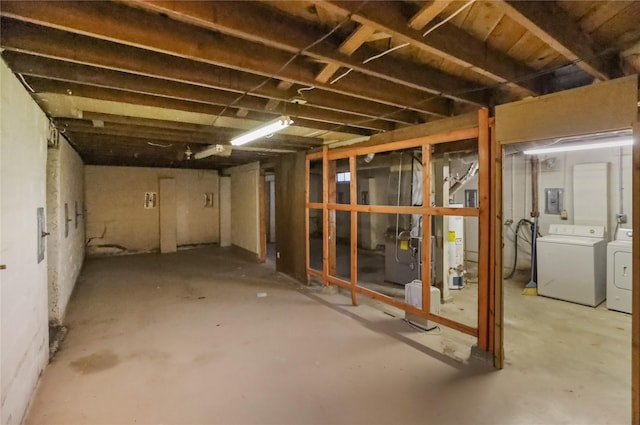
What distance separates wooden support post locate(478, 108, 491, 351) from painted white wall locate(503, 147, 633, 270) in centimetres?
226

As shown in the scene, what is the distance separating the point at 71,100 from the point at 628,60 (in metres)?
4.03

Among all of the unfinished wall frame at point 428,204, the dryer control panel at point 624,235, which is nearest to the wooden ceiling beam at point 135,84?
the unfinished wall frame at point 428,204

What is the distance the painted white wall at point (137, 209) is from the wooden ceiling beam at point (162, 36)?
280 inches

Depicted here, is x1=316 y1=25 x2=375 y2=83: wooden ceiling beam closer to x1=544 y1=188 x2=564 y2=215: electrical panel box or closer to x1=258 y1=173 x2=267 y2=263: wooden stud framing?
x1=544 y1=188 x2=564 y2=215: electrical panel box

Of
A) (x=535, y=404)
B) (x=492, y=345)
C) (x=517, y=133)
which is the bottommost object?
(x=535, y=404)

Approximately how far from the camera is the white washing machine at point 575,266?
4023 millimetres

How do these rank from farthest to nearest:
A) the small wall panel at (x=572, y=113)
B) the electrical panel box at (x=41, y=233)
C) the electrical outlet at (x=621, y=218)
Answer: the electrical outlet at (x=621, y=218) → the electrical panel box at (x=41, y=233) → the small wall panel at (x=572, y=113)

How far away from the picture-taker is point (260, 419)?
2.03m

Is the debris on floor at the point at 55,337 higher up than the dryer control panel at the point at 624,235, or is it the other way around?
the dryer control panel at the point at 624,235

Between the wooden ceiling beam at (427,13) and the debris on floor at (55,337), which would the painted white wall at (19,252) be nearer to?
the debris on floor at (55,337)

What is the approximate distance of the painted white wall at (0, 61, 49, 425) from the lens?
171 centimetres

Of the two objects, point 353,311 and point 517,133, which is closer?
point 517,133

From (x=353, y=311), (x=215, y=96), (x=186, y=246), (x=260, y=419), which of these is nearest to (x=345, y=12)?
(x=215, y=96)

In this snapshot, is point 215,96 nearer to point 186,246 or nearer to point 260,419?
point 260,419
